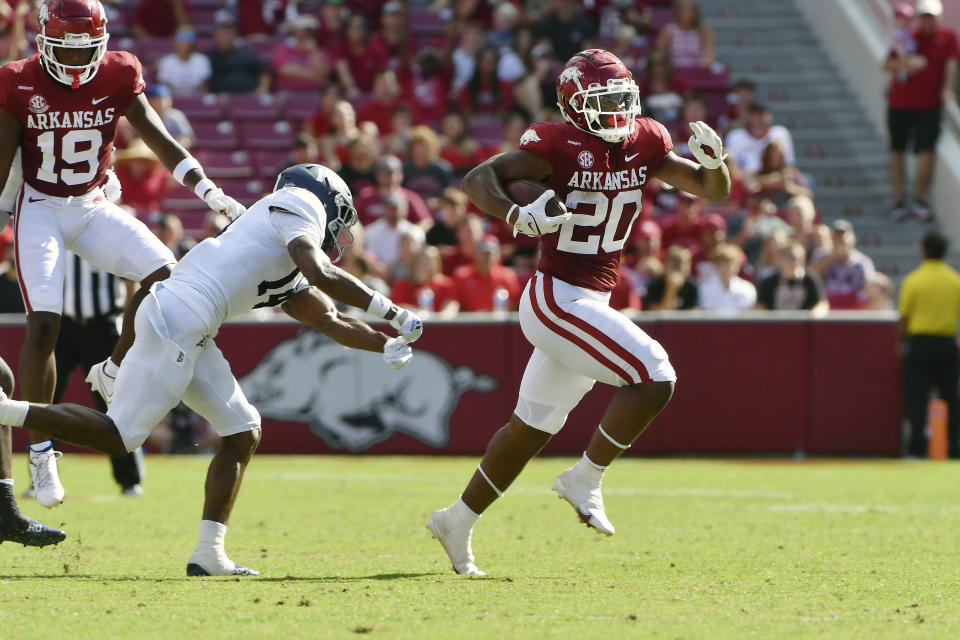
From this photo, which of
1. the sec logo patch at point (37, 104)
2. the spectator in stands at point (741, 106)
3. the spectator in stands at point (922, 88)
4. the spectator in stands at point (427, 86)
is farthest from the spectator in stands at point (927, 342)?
the sec logo patch at point (37, 104)

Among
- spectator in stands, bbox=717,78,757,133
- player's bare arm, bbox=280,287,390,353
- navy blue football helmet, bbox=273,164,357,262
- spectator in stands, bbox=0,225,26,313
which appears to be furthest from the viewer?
spectator in stands, bbox=717,78,757,133

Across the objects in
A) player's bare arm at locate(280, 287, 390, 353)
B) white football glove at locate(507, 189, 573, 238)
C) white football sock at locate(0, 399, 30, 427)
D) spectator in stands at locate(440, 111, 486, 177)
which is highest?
white football glove at locate(507, 189, 573, 238)

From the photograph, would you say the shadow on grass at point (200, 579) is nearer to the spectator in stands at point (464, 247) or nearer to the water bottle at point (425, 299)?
the water bottle at point (425, 299)

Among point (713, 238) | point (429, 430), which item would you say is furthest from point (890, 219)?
point (429, 430)

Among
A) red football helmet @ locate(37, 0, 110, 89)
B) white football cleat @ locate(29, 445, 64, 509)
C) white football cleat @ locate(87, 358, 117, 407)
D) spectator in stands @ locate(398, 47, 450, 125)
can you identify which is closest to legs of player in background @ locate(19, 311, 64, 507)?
white football cleat @ locate(29, 445, 64, 509)

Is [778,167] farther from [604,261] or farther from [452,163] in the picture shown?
[604,261]

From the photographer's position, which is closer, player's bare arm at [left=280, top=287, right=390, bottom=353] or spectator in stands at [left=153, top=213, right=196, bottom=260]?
player's bare arm at [left=280, top=287, right=390, bottom=353]

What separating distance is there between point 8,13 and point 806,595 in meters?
12.2

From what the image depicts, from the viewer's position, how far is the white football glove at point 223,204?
21.2ft

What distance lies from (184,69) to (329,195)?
10.6 meters

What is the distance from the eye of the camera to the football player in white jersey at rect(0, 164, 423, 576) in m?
5.55

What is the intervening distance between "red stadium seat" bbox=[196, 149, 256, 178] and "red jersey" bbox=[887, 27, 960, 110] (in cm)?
671

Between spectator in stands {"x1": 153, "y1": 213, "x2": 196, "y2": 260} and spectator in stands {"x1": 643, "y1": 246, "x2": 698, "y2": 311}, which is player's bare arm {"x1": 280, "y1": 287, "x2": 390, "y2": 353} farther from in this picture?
spectator in stands {"x1": 643, "y1": 246, "x2": 698, "y2": 311}

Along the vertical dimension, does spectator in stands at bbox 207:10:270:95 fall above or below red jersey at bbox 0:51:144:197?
below
